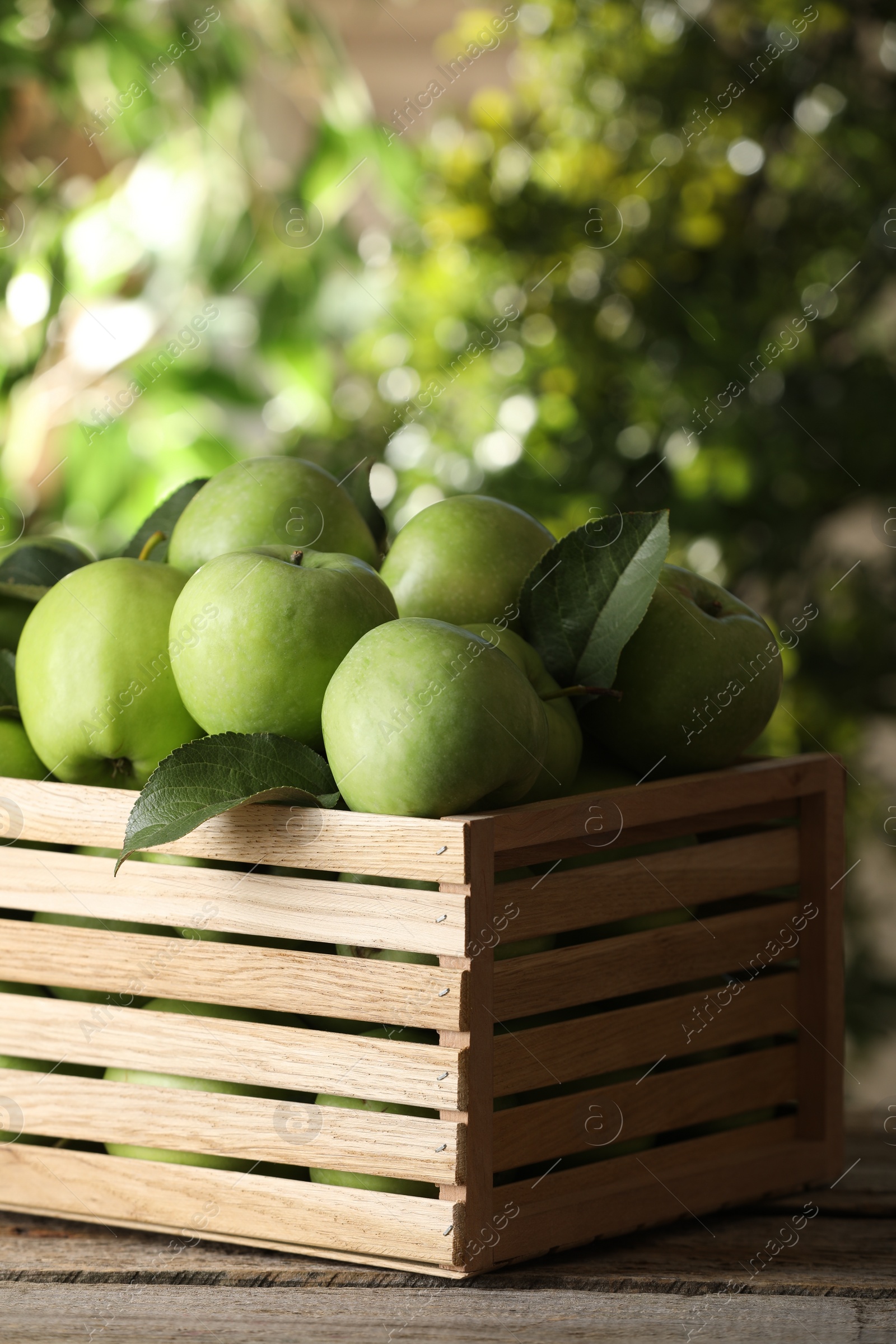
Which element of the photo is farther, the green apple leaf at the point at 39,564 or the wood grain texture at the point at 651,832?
the green apple leaf at the point at 39,564

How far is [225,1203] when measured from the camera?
719 mm

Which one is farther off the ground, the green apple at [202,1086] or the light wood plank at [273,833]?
the light wood plank at [273,833]

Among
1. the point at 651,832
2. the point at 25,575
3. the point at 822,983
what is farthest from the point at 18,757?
the point at 822,983

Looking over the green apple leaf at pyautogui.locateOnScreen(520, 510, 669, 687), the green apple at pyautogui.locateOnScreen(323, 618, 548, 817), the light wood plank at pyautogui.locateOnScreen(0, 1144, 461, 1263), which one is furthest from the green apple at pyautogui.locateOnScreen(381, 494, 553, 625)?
the light wood plank at pyautogui.locateOnScreen(0, 1144, 461, 1263)

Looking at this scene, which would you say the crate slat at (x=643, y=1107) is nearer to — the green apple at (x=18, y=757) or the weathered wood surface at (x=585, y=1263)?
the weathered wood surface at (x=585, y=1263)

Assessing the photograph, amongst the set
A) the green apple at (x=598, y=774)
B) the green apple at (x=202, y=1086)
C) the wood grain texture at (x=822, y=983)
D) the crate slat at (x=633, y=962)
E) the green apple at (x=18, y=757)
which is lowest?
the wood grain texture at (x=822, y=983)

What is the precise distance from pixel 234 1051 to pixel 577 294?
1.29 m

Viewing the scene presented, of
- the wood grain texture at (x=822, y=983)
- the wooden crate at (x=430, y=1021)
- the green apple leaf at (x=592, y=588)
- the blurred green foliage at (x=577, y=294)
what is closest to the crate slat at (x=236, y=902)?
the wooden crate at (x=430, y=1021)

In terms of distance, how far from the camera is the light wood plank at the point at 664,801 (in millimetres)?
676

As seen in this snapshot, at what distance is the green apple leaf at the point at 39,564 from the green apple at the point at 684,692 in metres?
0.39

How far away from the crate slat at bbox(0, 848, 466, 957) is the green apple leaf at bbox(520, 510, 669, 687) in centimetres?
21

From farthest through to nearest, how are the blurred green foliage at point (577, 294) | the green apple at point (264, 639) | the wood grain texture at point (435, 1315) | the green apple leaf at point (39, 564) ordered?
the blurred green foliage at point (577, 294)
the green apple leaf at point (39, 564)
the green apple at point (264, 639)
the wood grain texture at point (435, 1315)

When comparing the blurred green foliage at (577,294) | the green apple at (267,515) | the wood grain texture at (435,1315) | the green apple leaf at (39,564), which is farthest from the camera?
the blurred green foliage at (577,294)

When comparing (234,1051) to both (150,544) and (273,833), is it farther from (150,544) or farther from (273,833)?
(150,544)
